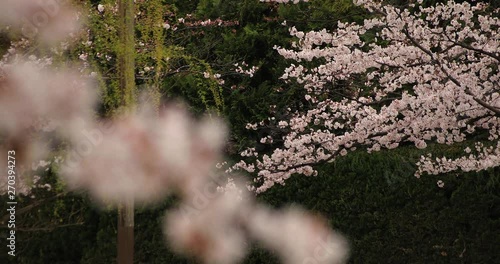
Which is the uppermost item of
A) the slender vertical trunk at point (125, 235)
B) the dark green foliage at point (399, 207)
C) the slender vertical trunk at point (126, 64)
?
the slender vertical trunk at point (126, 64)

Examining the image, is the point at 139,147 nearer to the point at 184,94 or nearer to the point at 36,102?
the point at 36,102

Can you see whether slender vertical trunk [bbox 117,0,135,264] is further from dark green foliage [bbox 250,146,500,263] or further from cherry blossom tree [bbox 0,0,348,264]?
dark green foliage [bbox 250,146,500,263]

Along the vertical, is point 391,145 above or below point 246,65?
above

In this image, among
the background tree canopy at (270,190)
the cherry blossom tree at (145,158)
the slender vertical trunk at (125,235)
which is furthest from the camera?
A: the background tree canopy at (270,190)

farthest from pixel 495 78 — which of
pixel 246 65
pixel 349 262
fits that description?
pixel 246 65

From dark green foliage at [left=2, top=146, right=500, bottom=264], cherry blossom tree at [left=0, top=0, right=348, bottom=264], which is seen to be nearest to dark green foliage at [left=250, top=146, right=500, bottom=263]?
dark green foliage at [left=2, top=146, right=500, bottom=264]

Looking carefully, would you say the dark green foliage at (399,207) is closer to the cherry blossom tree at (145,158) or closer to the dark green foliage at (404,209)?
the dark green foliage at (404,209)

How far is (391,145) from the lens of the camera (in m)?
5.29

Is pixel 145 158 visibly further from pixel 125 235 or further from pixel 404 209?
pixel 404 209

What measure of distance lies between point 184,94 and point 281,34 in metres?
1.41

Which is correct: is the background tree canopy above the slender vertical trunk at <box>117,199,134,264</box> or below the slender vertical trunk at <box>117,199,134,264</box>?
below

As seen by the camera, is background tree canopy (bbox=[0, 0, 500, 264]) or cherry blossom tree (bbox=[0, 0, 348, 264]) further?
background tree canopy (bbox=[0, 0, 500, 264])

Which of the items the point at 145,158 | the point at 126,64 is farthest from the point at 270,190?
the point at 126,64

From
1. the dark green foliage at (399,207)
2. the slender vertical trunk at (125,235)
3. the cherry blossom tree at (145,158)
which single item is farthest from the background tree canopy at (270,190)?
the slender vertical trunk at (125,235)
